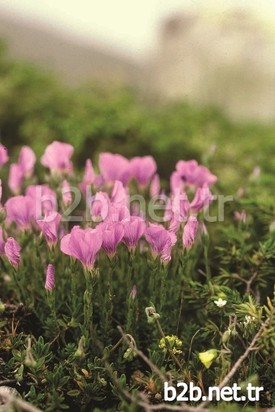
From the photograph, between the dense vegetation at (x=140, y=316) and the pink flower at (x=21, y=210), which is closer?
the dense vegetation at (x=140, y=316)

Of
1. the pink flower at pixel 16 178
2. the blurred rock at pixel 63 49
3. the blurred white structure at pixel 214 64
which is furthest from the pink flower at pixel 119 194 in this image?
the blurred rock at pixel 63 49

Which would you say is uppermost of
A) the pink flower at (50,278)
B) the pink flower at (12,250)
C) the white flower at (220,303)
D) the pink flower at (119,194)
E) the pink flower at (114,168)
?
the pink flower at (114,168)

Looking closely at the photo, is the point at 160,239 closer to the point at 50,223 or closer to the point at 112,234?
the point at 112,234

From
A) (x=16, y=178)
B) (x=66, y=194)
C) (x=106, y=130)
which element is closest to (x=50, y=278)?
(x=66, y=194)

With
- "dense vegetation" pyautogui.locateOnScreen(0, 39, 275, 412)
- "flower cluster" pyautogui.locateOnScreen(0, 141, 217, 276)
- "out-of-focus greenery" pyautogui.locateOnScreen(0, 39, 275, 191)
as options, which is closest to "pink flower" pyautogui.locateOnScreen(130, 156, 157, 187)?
"flower cluster" pyautogui.locateOnScreen(0, 141, 217, 276)

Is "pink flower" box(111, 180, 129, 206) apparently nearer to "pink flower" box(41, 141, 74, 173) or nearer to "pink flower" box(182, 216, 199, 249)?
"pink flower" box(182, 216, 199, 249)

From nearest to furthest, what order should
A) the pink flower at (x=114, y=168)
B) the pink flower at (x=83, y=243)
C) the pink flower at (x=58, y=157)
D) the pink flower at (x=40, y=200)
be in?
the pink flower at (x=83, y=243) → the pink flower at (x=40, y=200) → the pink flower at (x=114, y=168) → the pink flower at (x=58, y=157)

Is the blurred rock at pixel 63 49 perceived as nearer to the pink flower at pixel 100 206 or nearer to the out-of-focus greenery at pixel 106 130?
the out-of-focus greenery at pixel 106 130
